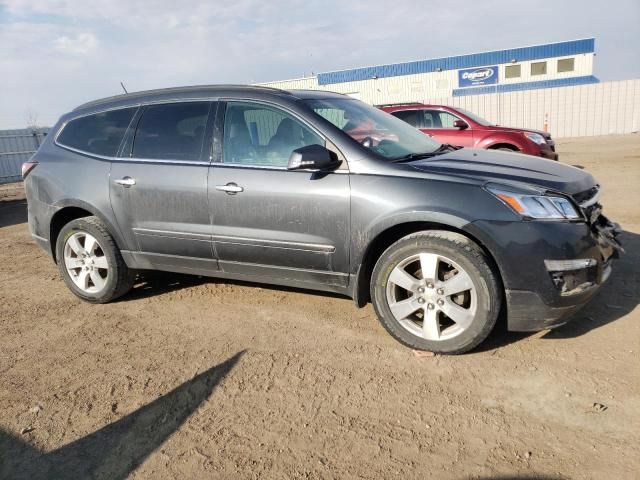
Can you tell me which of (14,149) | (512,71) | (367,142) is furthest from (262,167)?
(512,71)

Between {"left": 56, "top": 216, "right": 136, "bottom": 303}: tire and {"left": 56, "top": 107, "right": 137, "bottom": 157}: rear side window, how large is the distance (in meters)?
0.64

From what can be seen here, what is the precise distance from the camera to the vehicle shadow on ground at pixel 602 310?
341 cm

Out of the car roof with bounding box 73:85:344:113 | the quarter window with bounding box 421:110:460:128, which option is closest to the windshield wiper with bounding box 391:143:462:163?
the car roof with bounding box 73:85:344:113

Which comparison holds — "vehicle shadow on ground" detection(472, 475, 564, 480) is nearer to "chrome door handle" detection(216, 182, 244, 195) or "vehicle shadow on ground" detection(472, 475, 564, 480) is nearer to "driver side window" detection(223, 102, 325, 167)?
"driver side window" detection(223, 102, 325, 167)

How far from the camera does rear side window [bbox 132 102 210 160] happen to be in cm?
402

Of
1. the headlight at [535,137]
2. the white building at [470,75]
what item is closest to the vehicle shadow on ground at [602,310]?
the headlight at [535,137]

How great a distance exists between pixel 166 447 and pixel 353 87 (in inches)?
1589

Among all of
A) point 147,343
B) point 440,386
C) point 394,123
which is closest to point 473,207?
point 440,386

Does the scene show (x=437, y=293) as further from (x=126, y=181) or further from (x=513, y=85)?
(x=513, y=85)

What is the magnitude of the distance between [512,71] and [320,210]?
39488 millimetres

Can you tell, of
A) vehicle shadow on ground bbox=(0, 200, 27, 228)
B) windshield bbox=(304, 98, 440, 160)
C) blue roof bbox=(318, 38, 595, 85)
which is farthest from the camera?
blue roof bbox=(318, 38, 595, 85)

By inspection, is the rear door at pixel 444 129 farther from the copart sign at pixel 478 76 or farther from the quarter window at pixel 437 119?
the copart sign at pixel 478 76

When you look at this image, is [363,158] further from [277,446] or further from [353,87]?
[353,87]

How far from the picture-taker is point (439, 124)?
10.6m
